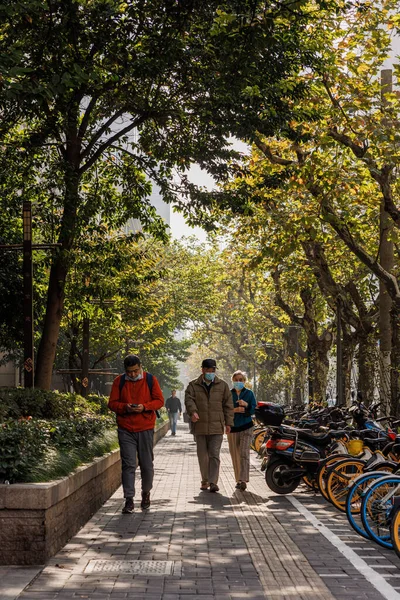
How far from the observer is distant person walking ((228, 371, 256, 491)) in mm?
14383

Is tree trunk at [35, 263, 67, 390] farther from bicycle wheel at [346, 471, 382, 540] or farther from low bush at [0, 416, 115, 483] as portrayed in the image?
bicycle wheel at [346, 471, 382, 540]

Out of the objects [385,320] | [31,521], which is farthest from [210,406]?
[385,320]

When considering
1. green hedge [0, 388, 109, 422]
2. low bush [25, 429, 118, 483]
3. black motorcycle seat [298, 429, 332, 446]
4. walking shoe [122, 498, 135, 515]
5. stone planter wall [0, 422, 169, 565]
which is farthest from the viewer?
green hedge [0, 388, 109, 422]

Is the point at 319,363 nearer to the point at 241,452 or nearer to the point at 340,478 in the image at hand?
the point at 241,452

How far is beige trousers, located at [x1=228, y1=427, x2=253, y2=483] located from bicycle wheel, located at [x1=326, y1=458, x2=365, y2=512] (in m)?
2.49

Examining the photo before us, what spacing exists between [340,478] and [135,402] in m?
2.67

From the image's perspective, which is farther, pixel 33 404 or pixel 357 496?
pixel 33 404

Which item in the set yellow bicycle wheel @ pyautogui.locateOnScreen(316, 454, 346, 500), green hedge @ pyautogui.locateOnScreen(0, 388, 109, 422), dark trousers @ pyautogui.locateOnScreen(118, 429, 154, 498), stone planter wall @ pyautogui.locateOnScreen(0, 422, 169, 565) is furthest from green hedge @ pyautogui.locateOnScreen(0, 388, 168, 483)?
yellow bicycle wheel @ pyautogui.locateOnScreen(316, 454, 346, 500)

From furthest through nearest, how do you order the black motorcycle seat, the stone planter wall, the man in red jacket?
the black motorcycle seat < the man in red jacket < the stone planter wall

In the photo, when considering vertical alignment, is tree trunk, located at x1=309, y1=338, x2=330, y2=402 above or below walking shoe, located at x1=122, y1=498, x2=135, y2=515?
above

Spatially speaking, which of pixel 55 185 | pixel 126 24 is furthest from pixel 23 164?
pixel 126 24

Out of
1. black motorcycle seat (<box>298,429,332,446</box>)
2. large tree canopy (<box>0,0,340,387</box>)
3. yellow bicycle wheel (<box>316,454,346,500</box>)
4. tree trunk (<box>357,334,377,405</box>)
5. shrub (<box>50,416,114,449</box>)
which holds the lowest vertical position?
yellow bicycle wheel (<box>316,454,346,500</box>)

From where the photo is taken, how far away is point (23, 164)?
19.2 meters

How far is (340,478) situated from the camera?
38.9ft
